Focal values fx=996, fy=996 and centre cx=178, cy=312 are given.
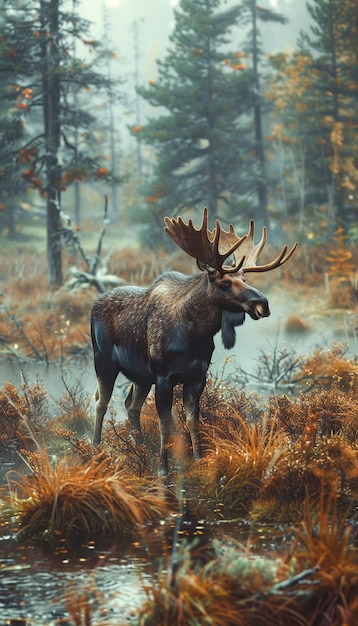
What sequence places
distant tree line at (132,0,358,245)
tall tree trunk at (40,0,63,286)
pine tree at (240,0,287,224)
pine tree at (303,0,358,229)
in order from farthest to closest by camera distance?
pine tree at (240,0,287,224) < distant tree line at (132,0,358,245) < pine tree at (303,0,358,229) < tall tree trunk at (40,0,63,286)

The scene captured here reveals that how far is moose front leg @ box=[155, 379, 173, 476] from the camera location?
7906mm

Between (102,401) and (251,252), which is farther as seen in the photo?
(102,401)

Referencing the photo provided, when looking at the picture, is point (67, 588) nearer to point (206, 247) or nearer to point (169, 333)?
point (169, 333)

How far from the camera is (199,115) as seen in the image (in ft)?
88.9

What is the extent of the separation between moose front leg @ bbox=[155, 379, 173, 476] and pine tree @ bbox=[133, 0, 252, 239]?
18.9 meters

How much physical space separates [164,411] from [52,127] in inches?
581

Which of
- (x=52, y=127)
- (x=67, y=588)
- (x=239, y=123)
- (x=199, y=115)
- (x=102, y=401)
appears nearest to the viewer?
(x=67, y=588)

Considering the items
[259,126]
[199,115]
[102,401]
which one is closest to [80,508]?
[102,401]

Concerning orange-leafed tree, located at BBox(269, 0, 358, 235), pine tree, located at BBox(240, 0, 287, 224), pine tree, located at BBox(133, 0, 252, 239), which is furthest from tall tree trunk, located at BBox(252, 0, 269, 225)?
orange-leafed tree, located at BBox(269, 0, 358, 235)

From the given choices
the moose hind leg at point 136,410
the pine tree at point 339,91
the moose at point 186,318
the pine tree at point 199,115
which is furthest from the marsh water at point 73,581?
the pine tree at point 199,115

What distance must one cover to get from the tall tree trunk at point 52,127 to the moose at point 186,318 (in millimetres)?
11675

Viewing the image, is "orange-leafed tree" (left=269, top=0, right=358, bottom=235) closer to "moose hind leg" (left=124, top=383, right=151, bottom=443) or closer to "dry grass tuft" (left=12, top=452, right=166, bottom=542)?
"moose hind leg" (left=124, top=383, right=151, bottom=443)

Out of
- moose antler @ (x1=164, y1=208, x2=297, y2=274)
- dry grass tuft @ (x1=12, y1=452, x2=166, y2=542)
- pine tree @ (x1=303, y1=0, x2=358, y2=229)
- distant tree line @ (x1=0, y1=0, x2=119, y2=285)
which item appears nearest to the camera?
dry grass tuft @ (x1=12, y1=452, x2=166, y2=542)

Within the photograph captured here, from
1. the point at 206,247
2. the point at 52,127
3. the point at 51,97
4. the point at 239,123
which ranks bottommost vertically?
the point at 206,247
